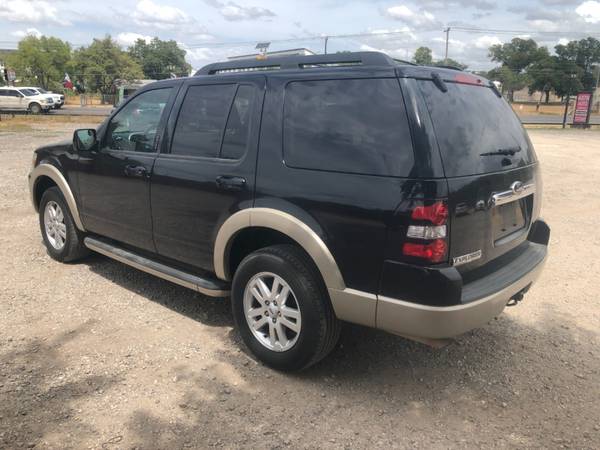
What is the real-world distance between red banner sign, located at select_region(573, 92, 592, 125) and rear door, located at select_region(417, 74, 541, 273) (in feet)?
88.8

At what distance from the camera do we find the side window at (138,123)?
4.16 meters

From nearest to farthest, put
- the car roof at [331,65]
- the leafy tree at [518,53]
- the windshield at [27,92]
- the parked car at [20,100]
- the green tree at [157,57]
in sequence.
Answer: the car roof at [331,65], the parked car at [20,100], the windshield at [27,92], the leafy tree at [518,53], the green tree at [157,57]

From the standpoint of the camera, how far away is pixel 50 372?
131 inches

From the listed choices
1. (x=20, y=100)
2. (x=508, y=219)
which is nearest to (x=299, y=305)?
(x=508, y=219)

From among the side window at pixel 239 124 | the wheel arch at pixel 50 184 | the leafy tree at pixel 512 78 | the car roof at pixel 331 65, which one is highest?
the leafy tree at pixel 512 78

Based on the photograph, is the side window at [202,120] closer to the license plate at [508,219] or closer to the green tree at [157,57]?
the license plate at [508,219]

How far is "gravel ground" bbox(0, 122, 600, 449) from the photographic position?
9.18ft

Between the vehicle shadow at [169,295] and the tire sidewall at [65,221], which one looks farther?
the tire sidewall at [65,221]

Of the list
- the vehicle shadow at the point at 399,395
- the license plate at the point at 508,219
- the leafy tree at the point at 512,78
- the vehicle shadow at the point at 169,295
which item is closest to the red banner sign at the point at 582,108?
the vehicle shadow at the point at 399,395

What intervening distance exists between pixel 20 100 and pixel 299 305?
38328 mm

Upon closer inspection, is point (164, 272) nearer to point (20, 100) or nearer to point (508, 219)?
point (508, 219)

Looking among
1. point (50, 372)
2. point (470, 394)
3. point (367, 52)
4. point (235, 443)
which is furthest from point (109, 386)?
point (367, 52)

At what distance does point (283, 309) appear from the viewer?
3244mm

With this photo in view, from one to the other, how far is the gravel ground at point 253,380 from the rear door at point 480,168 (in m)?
0.90
